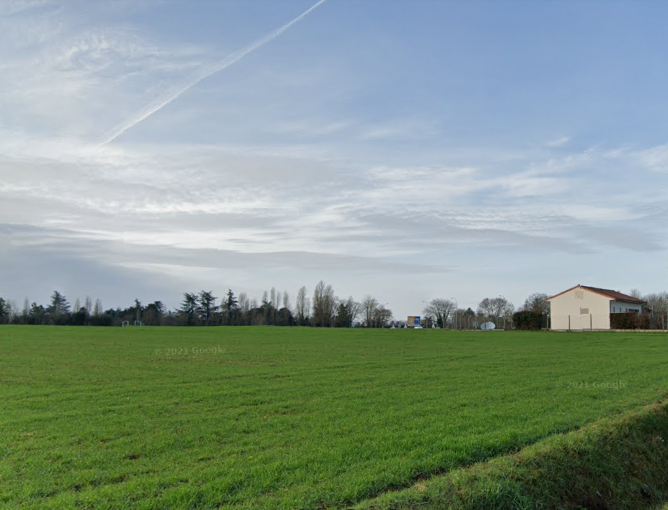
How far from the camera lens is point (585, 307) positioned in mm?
83438

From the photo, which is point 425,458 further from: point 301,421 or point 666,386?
point 666,386

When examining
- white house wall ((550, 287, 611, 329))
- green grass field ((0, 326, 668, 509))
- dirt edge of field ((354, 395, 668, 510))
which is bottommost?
dirt edge of field ((354, 395, 668, 510))

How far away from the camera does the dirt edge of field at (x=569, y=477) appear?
8180 mm

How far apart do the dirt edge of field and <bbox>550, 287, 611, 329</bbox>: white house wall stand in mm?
73673

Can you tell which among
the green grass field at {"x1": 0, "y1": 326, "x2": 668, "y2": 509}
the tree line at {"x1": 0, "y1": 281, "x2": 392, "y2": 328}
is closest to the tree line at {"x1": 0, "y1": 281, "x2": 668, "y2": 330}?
A: the tree line at {"x1": 0, "y1": 281, "x2": 392, "y2": 328}

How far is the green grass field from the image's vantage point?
802 centimetres

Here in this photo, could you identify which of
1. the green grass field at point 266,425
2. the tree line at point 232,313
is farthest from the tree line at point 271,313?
the green grass field at point 266,425

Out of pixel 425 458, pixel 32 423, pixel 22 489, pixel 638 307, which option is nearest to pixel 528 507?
pixel 425 458

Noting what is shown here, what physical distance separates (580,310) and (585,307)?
34.9 inches

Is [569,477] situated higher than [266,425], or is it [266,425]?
[266,425]

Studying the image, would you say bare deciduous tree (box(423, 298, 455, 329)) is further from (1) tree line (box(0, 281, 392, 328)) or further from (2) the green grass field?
(2) the green grass field

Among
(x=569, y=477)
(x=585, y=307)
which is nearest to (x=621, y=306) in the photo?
(x=585, y=307)

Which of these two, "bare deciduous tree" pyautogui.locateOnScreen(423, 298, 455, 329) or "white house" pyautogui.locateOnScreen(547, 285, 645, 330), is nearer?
"white house" pyautogui.locateOnScreen(547, 285, 645, 330)

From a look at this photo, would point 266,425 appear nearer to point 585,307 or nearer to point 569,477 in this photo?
point 569,477
